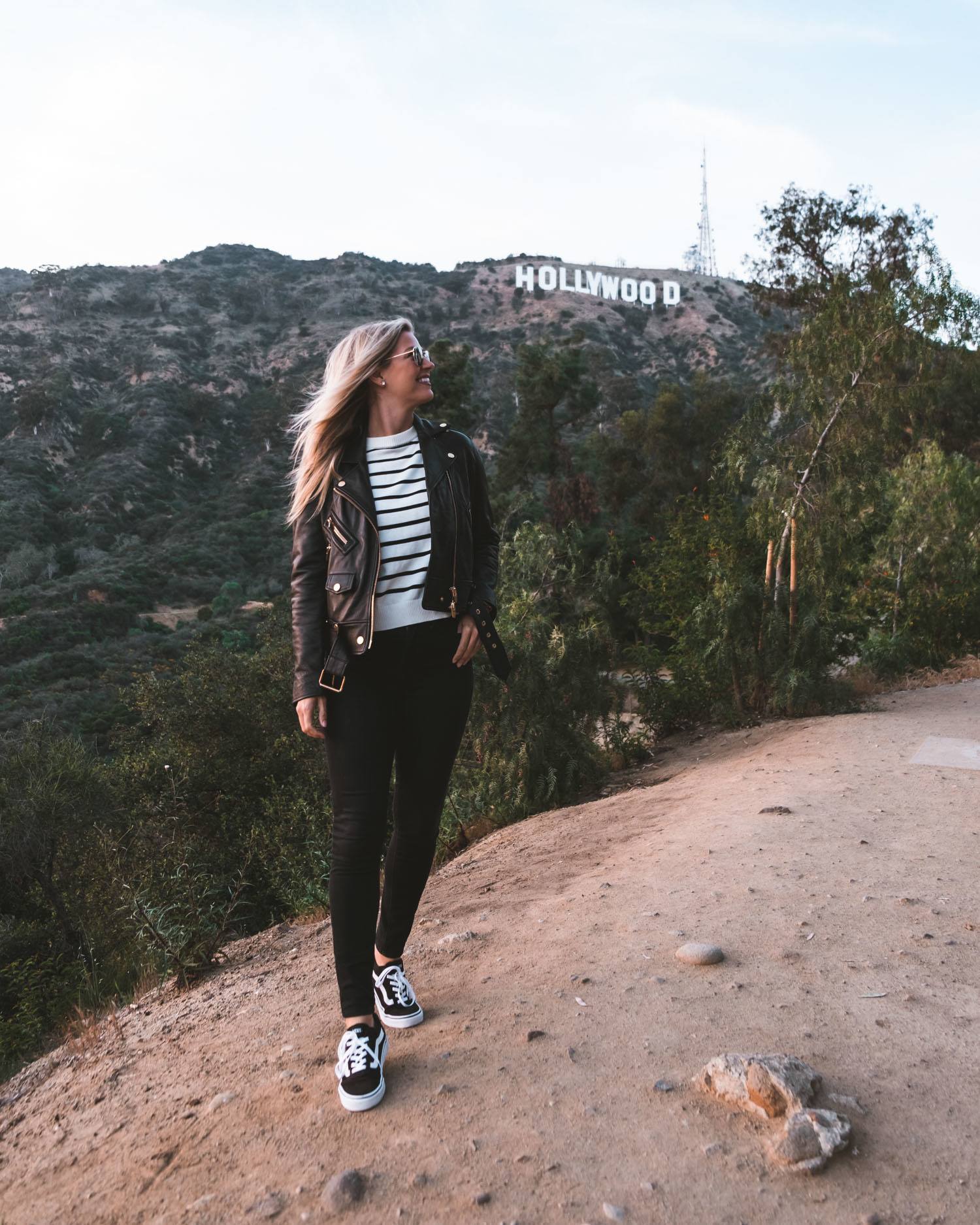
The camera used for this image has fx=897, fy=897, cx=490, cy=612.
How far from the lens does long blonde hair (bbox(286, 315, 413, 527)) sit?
223 centimetres

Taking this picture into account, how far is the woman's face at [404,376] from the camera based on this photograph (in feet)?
7.47

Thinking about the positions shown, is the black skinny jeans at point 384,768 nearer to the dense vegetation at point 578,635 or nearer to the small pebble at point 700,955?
the small pebble at point 700,955

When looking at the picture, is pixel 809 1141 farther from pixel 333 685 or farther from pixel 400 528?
pixel 400 528

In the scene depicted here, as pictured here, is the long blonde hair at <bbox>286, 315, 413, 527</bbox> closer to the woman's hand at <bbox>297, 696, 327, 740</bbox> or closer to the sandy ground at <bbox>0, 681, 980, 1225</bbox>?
the woman's hand at <bbox>297, 696, 327, 740</bbox>

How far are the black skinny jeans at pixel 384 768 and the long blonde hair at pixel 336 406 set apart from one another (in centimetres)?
42

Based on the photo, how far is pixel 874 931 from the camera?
2875 millimetres

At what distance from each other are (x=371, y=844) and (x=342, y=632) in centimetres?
50

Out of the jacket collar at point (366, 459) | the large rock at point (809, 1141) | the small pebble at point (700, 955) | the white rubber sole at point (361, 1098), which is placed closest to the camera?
the large rock at point (809, 1141)

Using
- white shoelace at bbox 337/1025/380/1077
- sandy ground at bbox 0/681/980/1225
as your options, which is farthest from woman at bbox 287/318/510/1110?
sandy ground at bbox 0/681/980/1225

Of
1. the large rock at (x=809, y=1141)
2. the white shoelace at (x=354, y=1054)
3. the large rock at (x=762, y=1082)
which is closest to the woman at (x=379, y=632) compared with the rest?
the white shoelace at (x=354, y=1054)

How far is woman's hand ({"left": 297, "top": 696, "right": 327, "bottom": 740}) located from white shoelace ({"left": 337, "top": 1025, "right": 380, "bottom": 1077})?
2.22ft

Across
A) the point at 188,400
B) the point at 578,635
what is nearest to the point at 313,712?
the point at 578,635

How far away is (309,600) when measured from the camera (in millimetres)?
2186

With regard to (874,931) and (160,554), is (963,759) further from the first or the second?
(160,554)
